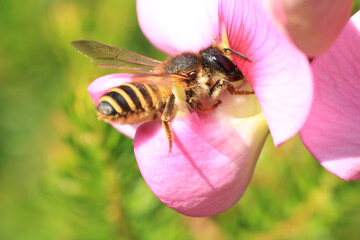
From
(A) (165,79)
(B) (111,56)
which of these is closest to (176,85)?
(A) (165,79)

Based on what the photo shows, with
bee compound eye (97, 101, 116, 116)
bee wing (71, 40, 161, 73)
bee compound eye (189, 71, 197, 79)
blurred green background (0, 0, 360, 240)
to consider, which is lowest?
blurred green background (0, 0, 360, 240)

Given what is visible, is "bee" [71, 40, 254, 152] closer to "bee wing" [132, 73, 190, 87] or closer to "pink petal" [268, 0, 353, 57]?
"bee wing" [132, 73, 190, 87]

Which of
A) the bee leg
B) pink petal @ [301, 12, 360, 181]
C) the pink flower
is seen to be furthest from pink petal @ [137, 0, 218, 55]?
pink petal @ [301, 12, 360, 181]

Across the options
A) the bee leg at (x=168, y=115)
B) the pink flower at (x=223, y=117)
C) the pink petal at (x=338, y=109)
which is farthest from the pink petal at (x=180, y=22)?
the pink petal at (x=338, y=109)

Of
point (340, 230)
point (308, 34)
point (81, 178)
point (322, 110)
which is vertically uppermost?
point (308, 34)

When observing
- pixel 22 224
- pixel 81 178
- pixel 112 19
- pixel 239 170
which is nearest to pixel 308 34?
→ pixel 239 170

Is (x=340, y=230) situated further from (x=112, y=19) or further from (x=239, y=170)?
(x=112, y=19)
